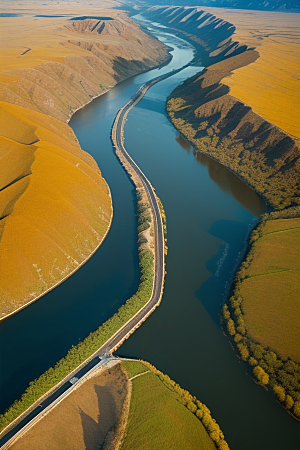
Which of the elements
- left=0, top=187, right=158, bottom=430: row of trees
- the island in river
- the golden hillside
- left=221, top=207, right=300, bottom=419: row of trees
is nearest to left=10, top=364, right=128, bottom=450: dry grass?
the island in river

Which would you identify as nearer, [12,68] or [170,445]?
[170,445]

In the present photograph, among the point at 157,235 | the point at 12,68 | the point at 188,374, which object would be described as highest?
the point at 12,68

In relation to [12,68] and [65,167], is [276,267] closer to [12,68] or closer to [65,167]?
[65,167]

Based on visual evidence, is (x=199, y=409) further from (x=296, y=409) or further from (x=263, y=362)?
(x=296, y=409)

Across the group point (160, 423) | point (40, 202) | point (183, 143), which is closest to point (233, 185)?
point (183, 143)

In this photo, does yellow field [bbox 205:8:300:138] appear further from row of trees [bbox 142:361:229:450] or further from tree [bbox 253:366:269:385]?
row of trees [bbox 142:361:229:450]

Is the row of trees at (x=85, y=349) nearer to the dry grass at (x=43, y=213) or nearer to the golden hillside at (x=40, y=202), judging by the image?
the golden hillside at (x=40, y=202)

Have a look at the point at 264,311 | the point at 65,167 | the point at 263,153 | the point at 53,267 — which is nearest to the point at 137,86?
the point at 263,153
